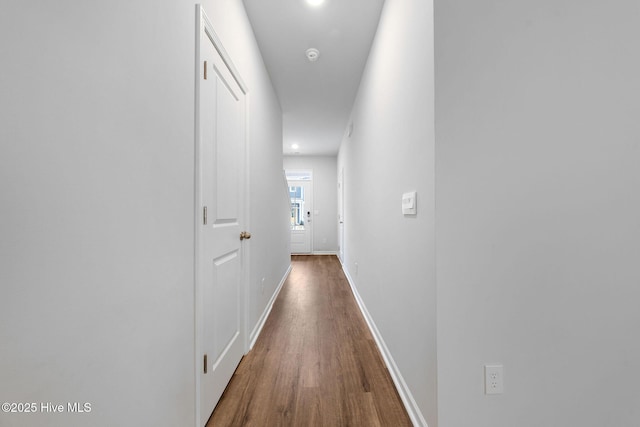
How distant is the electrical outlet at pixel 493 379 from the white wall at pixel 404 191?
218mm

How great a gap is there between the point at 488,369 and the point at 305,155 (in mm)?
6351

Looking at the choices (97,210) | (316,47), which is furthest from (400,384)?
(316,47)

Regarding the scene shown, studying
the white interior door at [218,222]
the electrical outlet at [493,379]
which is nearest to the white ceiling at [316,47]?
the white interior door at [218,222]

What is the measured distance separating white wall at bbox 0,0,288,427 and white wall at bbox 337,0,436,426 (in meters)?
1.04

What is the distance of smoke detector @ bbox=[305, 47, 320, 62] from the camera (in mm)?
2617

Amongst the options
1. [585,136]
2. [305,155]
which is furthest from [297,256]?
[585,136]

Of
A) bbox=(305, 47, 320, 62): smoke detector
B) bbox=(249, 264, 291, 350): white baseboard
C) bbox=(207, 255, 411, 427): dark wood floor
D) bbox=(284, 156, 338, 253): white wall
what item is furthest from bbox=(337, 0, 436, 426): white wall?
bbox=(284, 156, 338, 253): white wall

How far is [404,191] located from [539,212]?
61cm

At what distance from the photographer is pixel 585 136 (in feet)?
3.84

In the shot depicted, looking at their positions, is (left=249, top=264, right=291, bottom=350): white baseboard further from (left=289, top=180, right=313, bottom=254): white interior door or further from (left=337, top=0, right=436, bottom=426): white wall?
(left=289, top=180, right=313, bottom=254): white interior door

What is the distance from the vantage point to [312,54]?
2.66m

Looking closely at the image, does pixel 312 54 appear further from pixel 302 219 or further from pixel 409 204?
pixel 302 219

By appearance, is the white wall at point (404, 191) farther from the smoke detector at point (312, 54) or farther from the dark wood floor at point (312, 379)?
the smoke detector at point (312, 54)

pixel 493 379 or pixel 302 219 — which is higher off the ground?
pixel 302 219
